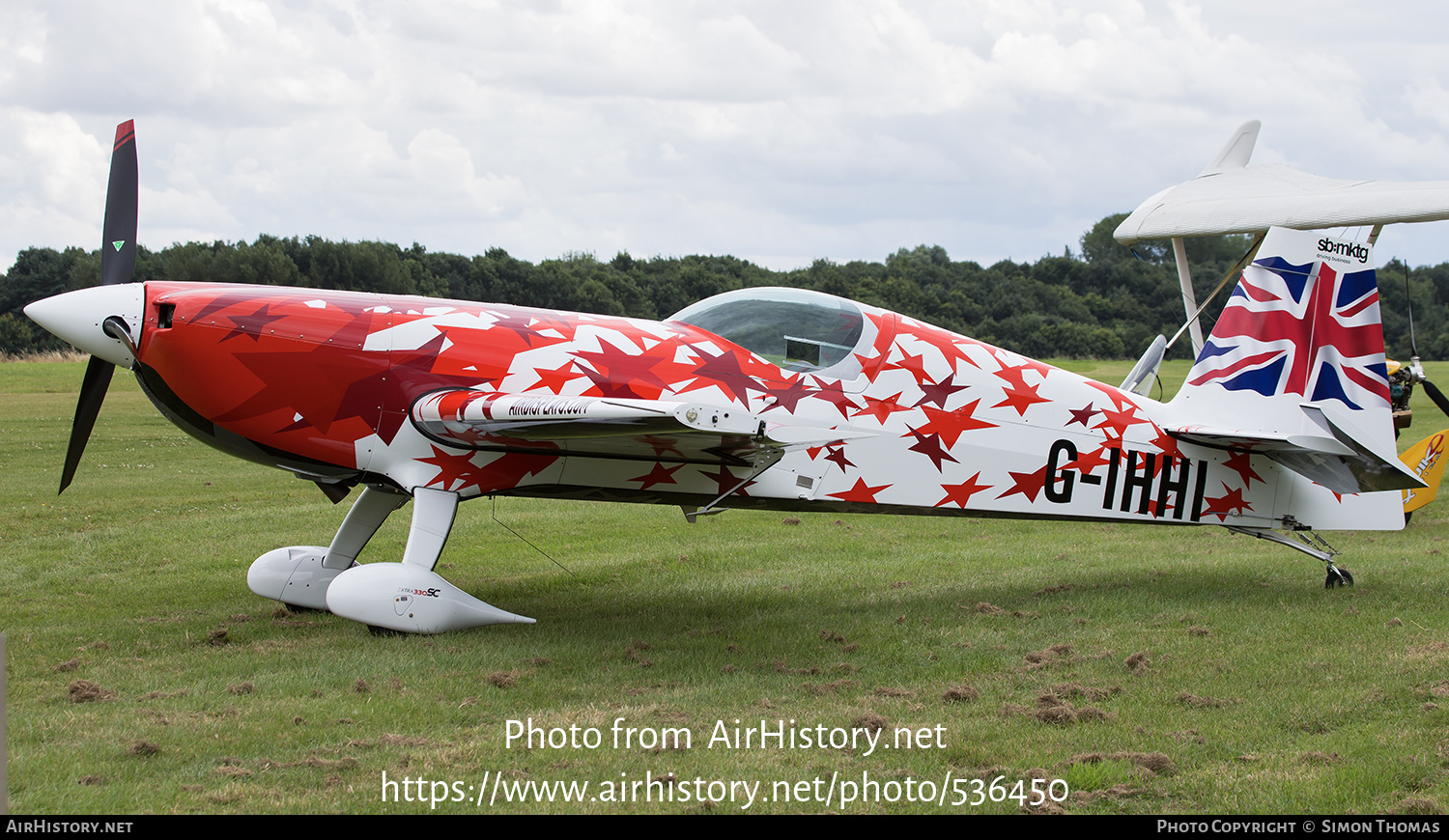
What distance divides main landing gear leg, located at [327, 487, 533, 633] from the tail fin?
228 inches

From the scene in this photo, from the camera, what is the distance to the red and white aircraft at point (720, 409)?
271 inches

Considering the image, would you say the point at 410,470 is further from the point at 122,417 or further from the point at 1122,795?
the point at 122,417

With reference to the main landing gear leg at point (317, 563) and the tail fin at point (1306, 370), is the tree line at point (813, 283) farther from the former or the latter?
the main landing gear leg at point (317, 563)

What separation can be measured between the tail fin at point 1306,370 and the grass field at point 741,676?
1165 mm

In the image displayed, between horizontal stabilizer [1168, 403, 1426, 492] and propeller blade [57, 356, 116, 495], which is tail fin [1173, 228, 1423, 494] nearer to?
horizontal stabilizer [1168, 403, 1426, 492]

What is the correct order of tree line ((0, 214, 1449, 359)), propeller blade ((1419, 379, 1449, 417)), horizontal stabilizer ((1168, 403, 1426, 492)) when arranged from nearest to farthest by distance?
horizontal stabilizer ((1168, 403, 1426, 492)) → propeller blade ((1419, 379, 1449, 417)) → tree line ((0, 214, 1449, 359))

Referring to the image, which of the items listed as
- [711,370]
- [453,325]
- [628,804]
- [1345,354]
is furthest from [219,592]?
[1345,354]

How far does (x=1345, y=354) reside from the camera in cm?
892

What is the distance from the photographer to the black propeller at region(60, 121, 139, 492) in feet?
24.8

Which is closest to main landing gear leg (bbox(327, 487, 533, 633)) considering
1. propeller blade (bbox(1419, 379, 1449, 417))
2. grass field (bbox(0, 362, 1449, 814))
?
grass field (bbox(0, 362, 1449, 814))

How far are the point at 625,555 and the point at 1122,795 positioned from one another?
22.1ft

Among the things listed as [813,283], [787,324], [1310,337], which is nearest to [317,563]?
[787,324]

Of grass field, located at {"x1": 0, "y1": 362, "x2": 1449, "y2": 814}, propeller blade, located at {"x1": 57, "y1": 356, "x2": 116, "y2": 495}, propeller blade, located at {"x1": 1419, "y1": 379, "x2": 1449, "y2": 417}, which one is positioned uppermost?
propeller blade, located at {"x1": 1419, "y1": 379, "x2": 1449, "y2": 417}

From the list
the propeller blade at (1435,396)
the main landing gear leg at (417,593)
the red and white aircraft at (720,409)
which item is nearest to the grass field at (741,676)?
the main landing gear leg at (417,593)
